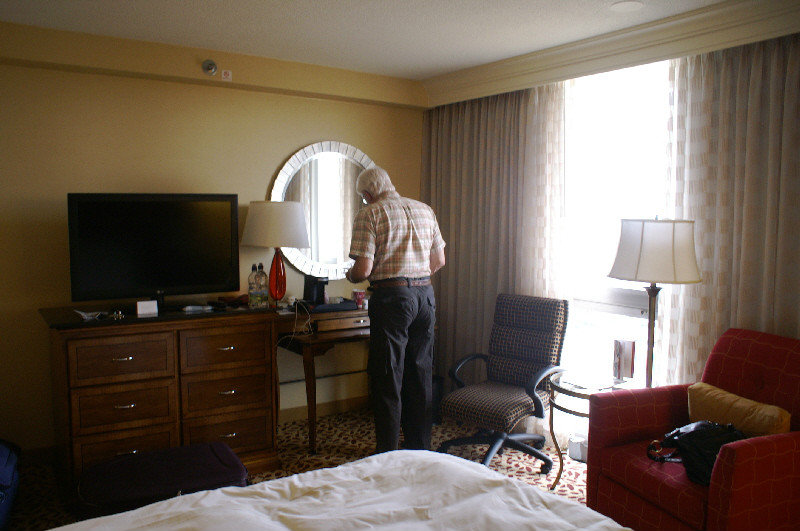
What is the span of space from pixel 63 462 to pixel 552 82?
374 cm

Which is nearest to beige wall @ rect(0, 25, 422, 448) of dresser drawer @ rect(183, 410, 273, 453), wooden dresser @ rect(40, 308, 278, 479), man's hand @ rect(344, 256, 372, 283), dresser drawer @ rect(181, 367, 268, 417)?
wooden dresser @ rect(40, 308, 278, 479)

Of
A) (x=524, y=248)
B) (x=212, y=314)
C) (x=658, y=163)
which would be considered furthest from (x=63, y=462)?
(x=658, y=163)

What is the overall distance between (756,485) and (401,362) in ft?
6.09

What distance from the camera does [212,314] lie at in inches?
138

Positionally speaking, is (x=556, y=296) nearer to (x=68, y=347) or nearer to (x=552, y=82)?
(x=552, y=82)

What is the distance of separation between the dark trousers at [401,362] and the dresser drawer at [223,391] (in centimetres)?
70

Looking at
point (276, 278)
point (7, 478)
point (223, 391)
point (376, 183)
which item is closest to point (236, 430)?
point (223, 391)

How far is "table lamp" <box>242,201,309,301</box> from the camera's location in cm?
389

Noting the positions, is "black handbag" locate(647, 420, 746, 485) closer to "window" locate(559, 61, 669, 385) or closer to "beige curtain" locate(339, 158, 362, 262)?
"window" locate(559, 61, 669, 385)

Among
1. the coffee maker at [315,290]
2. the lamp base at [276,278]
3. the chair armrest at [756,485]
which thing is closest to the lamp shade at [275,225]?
the lamp base at [276,278]

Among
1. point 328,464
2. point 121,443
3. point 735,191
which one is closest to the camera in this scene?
point 735,191

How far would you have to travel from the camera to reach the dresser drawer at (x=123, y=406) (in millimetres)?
3133

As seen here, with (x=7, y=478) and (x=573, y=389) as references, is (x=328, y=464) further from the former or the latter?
(x=7, y=478)

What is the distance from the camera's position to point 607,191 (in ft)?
12.7
